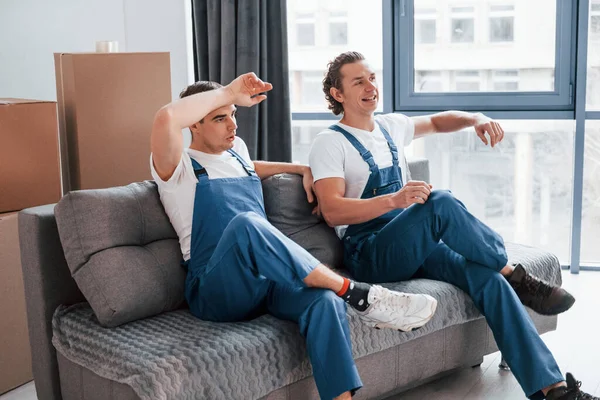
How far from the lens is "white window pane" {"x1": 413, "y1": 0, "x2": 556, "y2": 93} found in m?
4.08

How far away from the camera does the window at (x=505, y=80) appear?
4164 millimetres

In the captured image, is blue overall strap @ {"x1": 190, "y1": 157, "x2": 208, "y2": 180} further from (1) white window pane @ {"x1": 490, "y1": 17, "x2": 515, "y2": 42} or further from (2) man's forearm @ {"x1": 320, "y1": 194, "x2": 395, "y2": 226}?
(1) white window pane @ {"x1": 490, "y1": 17, "x2": 515, "y2": 42}

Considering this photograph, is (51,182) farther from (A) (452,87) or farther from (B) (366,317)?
(A) (452,87)

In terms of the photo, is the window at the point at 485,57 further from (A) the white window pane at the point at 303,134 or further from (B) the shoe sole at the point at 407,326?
(B) the shoe sole at the point at 407,326

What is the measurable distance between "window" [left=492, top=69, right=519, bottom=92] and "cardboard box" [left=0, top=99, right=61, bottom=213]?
233 centimetres

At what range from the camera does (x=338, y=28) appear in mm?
4496

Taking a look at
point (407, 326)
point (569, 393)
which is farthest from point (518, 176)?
point (407, 326)

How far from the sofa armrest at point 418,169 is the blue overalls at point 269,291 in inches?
42.4

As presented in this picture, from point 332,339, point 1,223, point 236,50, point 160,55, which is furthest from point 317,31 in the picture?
point 332,339

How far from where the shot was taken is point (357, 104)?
2.89m

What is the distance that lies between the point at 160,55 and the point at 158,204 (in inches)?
34.5

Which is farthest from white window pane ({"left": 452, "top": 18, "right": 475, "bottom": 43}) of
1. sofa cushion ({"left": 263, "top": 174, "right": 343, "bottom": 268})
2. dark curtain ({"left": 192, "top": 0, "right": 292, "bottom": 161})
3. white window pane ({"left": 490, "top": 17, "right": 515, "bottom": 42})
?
sofa cushion ({"left": 263, "top": 174, "right": 343, "bottom": 268})

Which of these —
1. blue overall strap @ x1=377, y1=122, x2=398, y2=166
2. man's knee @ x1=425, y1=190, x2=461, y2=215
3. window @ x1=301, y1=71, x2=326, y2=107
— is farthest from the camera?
window @ x1=301, y1=71, x2=326, y2=107

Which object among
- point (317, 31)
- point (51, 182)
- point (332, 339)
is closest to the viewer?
point (332, 339)
